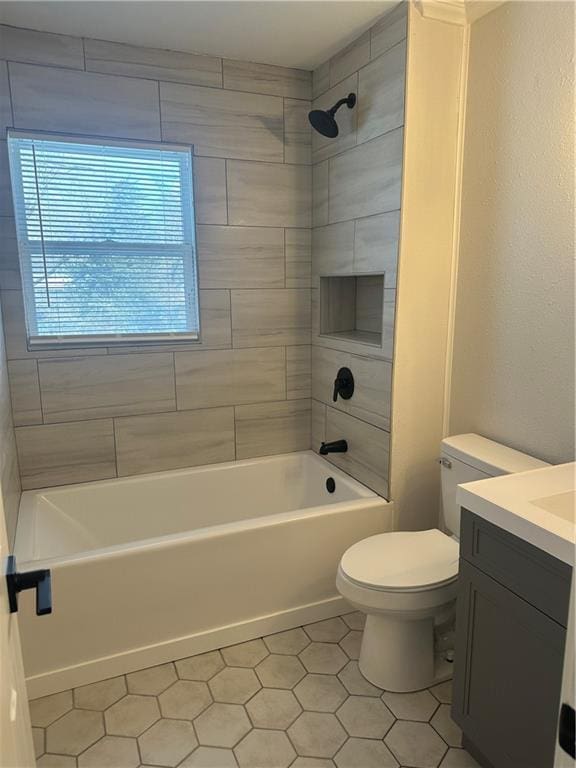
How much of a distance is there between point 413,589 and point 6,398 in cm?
182

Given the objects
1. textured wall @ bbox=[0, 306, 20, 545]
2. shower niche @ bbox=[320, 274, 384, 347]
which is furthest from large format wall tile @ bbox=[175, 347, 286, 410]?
textured wall @ bbox=[0, 306, 20, 545]

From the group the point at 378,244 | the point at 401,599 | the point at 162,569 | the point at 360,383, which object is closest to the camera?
the point at 401,599

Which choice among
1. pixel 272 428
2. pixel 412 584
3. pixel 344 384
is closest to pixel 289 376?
pixel 272 428

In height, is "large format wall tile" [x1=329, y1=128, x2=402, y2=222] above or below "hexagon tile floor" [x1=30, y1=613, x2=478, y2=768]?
above

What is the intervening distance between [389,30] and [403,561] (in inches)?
82.4

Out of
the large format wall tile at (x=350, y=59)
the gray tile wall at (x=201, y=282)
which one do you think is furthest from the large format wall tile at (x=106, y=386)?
the large format wall tile at (x=350, y=59)

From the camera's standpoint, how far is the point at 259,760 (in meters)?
1.66

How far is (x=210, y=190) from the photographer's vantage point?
8.53ft

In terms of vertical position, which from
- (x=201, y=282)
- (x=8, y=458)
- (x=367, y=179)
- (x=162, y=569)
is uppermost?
(x=367, y=179)

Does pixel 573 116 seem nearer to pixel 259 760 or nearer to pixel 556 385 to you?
pixel 556 385

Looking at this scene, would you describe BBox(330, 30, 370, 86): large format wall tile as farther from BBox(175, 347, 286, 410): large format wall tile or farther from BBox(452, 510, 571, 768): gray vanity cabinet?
BBox(452, 510, 571, 768): gray vanity cabinet

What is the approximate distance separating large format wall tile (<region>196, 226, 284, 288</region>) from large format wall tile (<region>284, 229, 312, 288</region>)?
4cm

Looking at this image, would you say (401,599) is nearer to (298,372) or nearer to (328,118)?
(298,372)

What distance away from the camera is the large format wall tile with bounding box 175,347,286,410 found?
2714 mm
